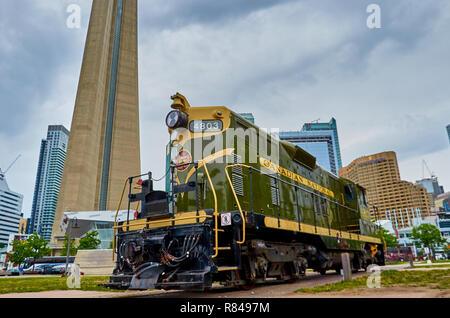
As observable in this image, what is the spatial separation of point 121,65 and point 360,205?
68.0m

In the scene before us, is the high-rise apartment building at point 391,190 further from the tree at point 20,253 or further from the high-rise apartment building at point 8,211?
the high-rise apartment building at point 8,211

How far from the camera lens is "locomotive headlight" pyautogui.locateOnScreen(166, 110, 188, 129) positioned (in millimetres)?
7330

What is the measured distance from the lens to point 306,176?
10211 mm

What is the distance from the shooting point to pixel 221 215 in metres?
6.21

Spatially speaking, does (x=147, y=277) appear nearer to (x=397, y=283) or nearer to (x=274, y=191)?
(x=274, y=191)

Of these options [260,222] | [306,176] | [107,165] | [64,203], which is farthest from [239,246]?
[107,165]

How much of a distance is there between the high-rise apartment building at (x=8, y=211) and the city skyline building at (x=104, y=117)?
344ft

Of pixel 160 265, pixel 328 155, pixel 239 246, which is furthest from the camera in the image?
pixel 328 155

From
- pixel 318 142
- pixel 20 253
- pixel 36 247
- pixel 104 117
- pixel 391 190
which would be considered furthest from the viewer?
pixel 318 142

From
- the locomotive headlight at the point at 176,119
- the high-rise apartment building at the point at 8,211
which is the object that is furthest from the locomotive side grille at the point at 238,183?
the high-rise apartment building at the point at 8,211

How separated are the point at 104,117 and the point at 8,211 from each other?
117 m

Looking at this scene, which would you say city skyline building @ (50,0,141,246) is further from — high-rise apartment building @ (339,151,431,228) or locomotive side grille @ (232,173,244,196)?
high-rise apartment building @ (339,151,431,228)

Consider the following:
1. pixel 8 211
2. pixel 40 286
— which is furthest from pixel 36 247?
pixel 8 211
